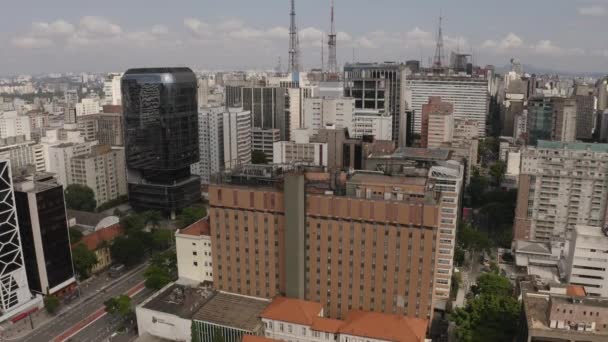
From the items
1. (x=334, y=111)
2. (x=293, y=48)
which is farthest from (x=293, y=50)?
(x=334, y=111)

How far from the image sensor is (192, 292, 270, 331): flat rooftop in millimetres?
33094

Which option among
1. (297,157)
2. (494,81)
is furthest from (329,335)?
(494,81)

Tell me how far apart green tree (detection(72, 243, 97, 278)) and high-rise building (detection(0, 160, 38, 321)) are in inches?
248

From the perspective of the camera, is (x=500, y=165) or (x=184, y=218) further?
(x=500, y=165)

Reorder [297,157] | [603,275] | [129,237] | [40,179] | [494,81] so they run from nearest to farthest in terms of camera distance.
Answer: [603,275]
[40,179]
[129,237]
[297,157]
[494,81]

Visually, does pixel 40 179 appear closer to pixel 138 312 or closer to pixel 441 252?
pixel 138 312

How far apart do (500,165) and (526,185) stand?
1350 inches

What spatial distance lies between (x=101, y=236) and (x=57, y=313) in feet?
40.6

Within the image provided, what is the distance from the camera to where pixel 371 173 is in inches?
1586

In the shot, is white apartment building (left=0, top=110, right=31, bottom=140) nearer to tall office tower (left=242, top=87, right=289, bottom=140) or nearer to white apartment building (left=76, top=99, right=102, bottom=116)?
white apartment building (left=76, top=99, right=102, bottom=116)

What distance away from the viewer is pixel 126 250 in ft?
156

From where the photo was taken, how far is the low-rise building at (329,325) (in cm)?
3086

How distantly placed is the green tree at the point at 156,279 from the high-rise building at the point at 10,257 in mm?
9522

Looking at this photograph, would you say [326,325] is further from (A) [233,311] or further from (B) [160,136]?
(B) [160,136]
